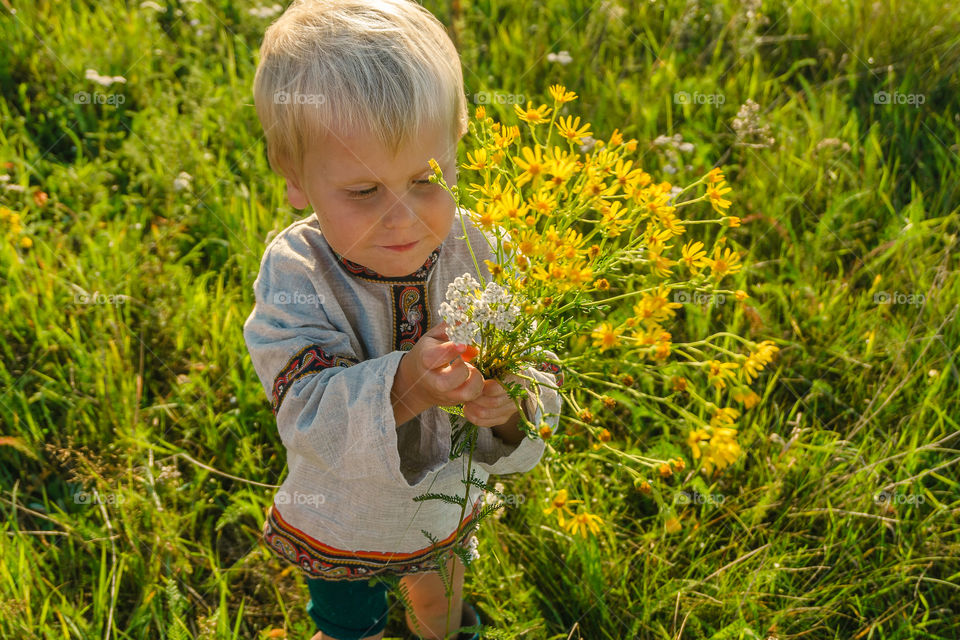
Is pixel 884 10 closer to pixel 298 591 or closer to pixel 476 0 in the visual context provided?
pixel 476 0

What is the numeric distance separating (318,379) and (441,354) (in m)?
0.31

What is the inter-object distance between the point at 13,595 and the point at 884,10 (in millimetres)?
3595

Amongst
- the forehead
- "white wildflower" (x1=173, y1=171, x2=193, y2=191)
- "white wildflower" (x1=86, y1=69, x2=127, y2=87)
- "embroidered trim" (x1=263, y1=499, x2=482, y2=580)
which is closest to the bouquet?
the forehead

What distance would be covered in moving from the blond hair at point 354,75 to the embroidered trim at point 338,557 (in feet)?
2.58

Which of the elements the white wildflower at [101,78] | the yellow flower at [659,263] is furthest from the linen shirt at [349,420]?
the white wildflower at [101,78]

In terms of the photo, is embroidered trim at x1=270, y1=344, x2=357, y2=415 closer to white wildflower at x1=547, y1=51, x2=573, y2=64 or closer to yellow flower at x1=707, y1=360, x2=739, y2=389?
yellow flower at x1=707, y1=360, x2=739, y2=389

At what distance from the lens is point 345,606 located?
1.85 m

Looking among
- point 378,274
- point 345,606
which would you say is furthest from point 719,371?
point 345,606

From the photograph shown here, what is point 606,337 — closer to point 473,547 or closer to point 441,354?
point 441,354

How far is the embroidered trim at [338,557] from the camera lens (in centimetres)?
174

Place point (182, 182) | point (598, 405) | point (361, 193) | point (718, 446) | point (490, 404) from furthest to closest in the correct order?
point (182, 182)
point (598, 405)
point (361, 193)
point (490, 404)
point (718, 446)

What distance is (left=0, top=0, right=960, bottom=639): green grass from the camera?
2.02 meters

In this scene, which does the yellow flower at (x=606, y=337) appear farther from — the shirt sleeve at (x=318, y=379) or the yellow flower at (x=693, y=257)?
the shirt sleeve at (x=318, y=379)

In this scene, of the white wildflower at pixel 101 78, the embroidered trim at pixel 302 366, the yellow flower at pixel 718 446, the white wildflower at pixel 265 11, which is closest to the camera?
the yellow flower at pixel 718 446
